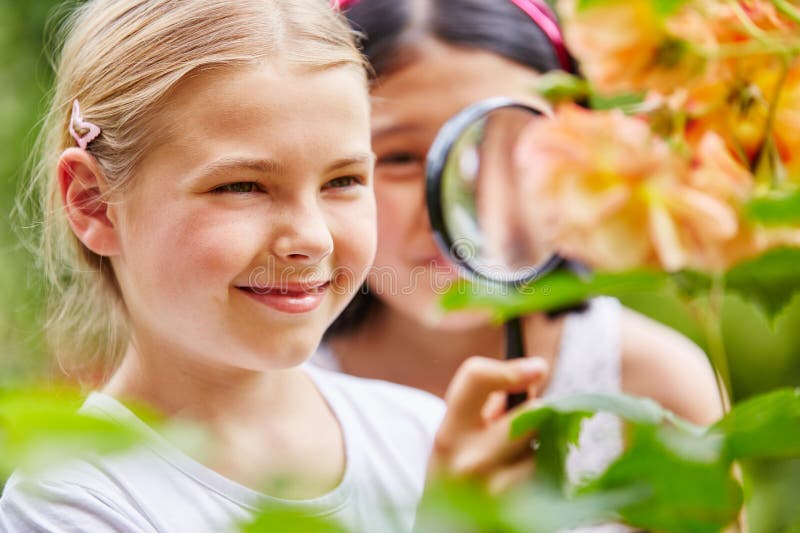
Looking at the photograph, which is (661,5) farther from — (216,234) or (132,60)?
(132,60)

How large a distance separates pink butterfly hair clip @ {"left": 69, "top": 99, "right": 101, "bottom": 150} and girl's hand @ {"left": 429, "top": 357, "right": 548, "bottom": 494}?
0.35 meters

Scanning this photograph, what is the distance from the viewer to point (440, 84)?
3.46 ft

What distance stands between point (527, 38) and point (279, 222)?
50cm

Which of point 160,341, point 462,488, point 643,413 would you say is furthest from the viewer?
point 160,341

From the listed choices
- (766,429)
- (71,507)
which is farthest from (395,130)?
(766,429)

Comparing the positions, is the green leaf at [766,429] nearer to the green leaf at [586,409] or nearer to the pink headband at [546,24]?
the green leaf at [586,409]

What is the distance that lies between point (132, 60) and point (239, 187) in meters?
0.15

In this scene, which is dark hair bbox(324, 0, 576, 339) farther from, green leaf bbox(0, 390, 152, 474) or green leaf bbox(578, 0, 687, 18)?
green leaf bbox(0, 390, 152, 474)

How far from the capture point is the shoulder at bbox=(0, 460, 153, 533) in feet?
2.33

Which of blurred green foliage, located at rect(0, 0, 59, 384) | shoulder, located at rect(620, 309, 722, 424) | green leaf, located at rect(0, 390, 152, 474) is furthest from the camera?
blurred green foliage, located at rect(0, 0, 59, 384)

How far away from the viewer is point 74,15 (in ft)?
2.95

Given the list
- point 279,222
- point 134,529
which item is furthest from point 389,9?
point 134,529

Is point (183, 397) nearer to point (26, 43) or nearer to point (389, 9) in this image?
point (389, 9)

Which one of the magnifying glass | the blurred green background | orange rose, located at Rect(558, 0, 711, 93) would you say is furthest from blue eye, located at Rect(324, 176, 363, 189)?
the blurred green background
